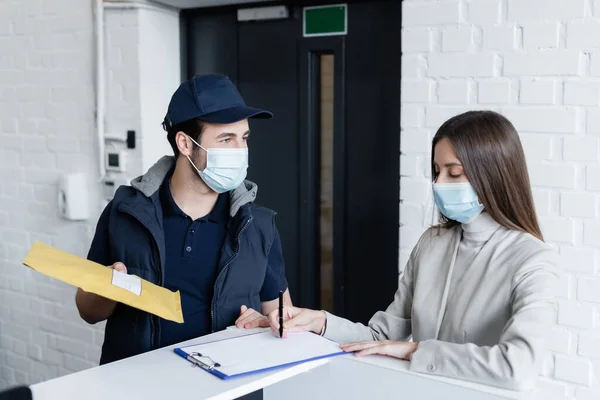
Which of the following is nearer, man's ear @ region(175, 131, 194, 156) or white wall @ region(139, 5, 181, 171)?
man's ear @ region(175, 131, 194, 156)

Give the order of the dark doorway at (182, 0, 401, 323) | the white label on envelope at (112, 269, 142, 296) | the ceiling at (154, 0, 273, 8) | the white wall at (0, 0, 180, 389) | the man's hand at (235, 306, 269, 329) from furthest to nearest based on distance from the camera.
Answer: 1. the white wall at (0, 0, 180, 389)
2. the ceiling at (154, 0, 273, 8)
3. the dark doorway at (182, 0, 401, 323)
4. the man's hand at (235, 306, 269, 329)
5. the white label on envelope at (112, 269, 142, 296)

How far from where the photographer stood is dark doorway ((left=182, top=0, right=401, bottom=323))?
2.41m

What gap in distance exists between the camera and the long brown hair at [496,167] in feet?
4.45

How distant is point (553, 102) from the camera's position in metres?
1.90

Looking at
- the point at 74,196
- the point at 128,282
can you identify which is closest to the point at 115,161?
the point at 74,196

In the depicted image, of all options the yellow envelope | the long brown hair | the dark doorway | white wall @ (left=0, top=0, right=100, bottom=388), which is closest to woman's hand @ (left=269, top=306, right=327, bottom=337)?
the yellow envelope

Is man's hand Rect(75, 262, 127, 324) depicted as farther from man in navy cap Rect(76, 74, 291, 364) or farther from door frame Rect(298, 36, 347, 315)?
door frame Rect(298, 36, 347, 315)

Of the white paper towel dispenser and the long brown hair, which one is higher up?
the long brown hair

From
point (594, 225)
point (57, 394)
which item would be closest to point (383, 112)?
point (594, 225)

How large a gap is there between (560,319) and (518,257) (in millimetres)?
743

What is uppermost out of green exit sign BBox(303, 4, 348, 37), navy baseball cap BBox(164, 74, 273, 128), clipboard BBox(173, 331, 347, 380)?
green exit sign BBox(303, 4, 348, 37)

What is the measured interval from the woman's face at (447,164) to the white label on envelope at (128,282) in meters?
0.66


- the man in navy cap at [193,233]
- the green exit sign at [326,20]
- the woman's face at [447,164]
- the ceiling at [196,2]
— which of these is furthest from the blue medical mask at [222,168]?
the ceiling at [196,2]

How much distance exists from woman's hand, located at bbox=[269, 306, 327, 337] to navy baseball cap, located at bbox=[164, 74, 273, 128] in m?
0.50
